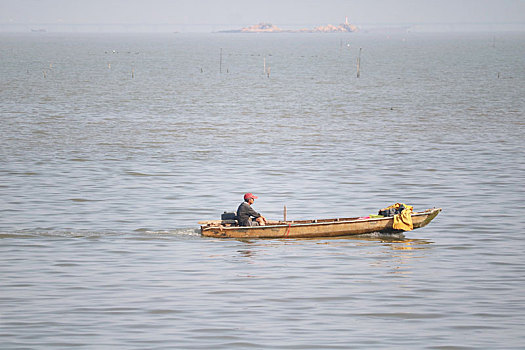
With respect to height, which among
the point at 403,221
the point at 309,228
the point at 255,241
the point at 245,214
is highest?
the point at 245,214

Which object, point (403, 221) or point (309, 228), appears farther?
point (403, 221)

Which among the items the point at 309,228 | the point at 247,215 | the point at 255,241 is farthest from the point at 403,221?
the point at 247,215

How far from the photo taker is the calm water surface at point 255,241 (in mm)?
17594

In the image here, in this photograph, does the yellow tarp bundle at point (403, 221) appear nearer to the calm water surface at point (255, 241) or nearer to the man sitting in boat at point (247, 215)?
the calm water surface at point (255, 241)

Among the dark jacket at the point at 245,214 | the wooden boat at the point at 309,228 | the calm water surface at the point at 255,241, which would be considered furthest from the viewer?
the dark jacket at the point at 245,214

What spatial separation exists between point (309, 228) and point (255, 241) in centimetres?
172

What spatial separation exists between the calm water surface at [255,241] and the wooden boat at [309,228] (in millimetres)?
388

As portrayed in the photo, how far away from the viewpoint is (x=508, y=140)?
47.3 m

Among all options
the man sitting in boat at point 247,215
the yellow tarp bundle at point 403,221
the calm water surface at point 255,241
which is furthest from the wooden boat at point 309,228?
the calm water surface at point 255,241

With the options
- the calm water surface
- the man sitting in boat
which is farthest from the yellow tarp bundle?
the man sitting in boat

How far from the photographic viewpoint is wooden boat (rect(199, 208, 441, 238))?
83.3ft

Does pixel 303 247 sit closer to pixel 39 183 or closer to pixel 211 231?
pixel 211 231

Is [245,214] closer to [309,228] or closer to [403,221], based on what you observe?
[309,228]

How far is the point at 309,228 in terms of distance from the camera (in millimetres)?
25453
